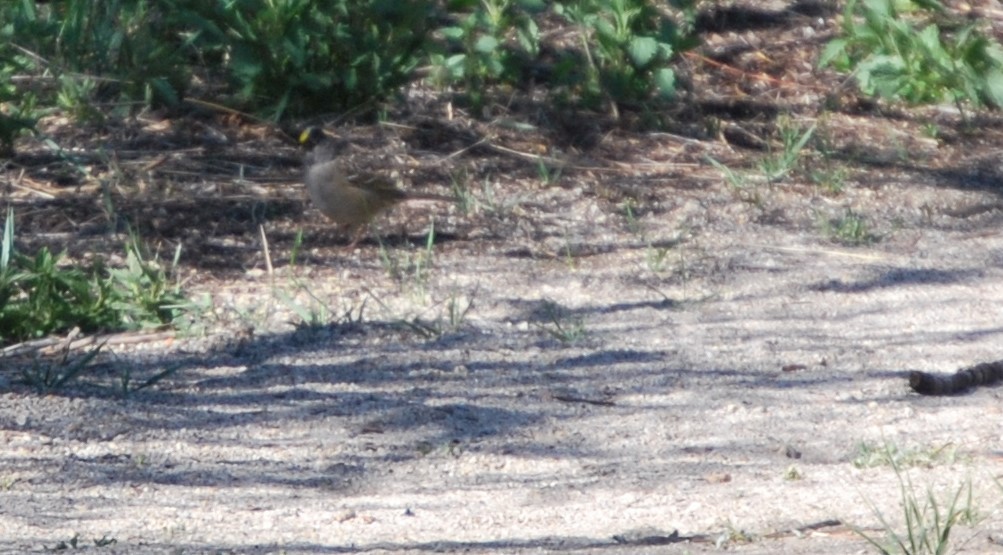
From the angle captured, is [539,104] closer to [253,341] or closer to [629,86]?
[629,86]

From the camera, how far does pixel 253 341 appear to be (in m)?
5.66

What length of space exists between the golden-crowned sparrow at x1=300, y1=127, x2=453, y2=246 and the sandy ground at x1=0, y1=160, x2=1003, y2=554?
0.16 m

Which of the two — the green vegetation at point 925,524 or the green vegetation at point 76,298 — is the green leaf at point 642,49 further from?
the green vegetation at point 925,524

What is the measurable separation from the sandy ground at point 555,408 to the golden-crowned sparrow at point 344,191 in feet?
0.53

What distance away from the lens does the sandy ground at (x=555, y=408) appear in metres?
3.85

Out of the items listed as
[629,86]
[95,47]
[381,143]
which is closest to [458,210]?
[381,143]

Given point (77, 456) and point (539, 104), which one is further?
point (539, 104)

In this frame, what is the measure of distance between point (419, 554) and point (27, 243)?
3.49m

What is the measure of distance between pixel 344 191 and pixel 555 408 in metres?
2.01

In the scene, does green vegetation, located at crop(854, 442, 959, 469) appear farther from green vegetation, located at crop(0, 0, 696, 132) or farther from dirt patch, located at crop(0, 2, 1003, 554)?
green vegetation, located at crop(0, 0, 696, 132)

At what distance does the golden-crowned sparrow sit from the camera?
6707mm

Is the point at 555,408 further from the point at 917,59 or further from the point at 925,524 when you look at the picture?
the point at 917,59

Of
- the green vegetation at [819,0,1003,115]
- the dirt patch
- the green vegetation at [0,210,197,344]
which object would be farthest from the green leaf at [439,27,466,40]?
the green vegetation at [0,210,197,344]

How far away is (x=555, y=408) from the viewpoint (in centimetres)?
496
